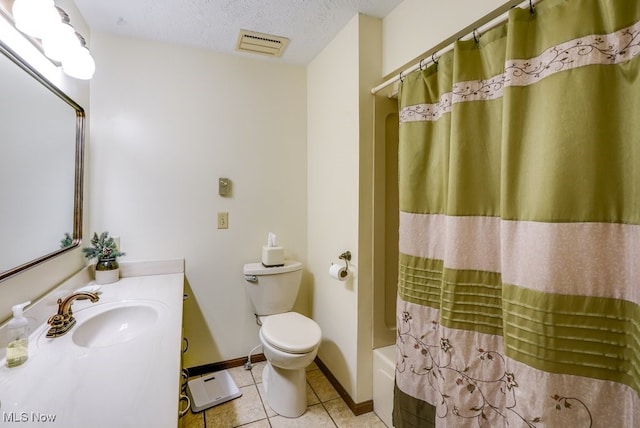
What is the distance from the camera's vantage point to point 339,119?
5.97ft

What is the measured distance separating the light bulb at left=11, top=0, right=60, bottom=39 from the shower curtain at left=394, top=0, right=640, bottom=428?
1589 millimetres

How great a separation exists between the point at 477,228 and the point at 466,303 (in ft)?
0.94

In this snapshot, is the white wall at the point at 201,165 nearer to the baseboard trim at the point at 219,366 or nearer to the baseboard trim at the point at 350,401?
the baseboard trim at the point at 219,366

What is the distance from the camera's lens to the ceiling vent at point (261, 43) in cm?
183

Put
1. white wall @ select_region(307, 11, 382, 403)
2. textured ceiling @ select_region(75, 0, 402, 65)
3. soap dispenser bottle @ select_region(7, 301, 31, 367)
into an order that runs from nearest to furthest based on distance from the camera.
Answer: soap dispenser bottle @ select_region(7, 301, 31, 367)
textured ceiling @ select_region(75, 0, 402, 65)
white wall @ select_region(307, 11, 382, 403)

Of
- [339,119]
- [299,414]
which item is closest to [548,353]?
[299,414]

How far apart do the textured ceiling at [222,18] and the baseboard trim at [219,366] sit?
87.6 inches

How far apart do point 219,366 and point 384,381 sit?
1.20 metres

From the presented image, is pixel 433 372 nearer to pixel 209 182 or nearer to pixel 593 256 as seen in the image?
pixel 593 256

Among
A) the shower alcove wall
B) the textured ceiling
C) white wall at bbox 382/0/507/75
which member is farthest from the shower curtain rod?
the textured ceiling

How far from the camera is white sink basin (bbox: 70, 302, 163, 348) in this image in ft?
3.96

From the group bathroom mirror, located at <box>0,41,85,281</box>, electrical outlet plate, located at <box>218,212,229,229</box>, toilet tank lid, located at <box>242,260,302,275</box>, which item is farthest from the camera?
electrical outlet plate, located at <box>218,212,229,229</box>

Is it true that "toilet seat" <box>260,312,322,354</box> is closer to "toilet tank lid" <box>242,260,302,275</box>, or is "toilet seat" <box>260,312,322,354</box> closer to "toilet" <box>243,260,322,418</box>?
"toilet" <box>243,260,322,418</box>

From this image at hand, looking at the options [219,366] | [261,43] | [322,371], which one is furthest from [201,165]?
[322,371]
